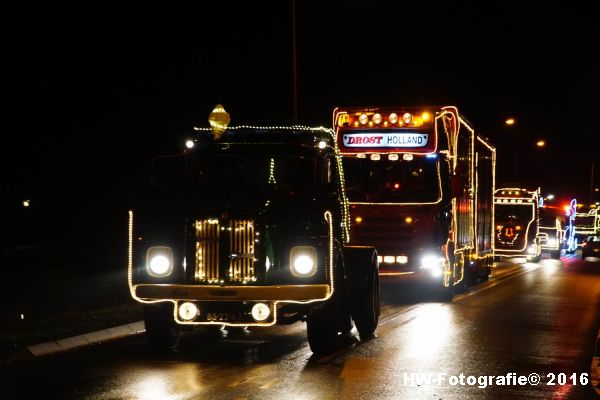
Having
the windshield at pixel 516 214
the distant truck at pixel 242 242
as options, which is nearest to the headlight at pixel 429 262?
the distant truck at pixel 242 242

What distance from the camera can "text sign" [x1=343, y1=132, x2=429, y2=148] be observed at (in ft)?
61.5

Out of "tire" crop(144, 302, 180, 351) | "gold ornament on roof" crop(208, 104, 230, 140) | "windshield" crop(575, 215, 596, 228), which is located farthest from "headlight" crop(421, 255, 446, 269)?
"windshield" crop(575, 215, 596, 228)

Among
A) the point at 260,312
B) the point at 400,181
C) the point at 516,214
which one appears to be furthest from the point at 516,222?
the point at 260,312

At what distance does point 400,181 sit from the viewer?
19.0 m

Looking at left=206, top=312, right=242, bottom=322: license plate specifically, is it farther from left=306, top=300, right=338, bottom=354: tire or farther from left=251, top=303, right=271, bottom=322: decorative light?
left=306, top=300, right=338, bottom=354: tire

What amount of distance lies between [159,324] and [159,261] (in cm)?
117

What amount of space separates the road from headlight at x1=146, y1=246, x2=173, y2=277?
1083 mm

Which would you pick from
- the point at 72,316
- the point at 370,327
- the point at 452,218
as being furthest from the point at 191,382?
the point at 452,218

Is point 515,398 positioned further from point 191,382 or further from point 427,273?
point 427,273

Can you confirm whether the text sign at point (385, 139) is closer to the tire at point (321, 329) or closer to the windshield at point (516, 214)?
the tire at point (321, 329)

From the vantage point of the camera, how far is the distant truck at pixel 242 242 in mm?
11156

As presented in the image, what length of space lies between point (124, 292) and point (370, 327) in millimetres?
7204

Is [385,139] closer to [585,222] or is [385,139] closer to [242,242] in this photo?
[242,242]

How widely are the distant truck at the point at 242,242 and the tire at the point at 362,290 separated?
1086 millimetres
